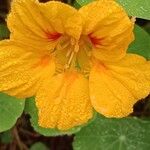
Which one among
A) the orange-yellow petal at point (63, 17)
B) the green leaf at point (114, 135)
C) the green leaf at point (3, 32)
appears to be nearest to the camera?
the orange-yellow petal at point (63, 17)

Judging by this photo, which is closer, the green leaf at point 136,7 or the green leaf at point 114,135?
the green leaf at point 136,7

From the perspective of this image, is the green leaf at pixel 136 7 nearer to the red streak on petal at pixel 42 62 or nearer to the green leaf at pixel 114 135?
the red streak on petal at pixel 42 62

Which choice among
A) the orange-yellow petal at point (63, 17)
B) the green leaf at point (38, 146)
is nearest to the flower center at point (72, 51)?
the orange-yellow petal at point (63, 17)

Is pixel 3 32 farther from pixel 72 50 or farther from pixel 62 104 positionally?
pixel 62 104

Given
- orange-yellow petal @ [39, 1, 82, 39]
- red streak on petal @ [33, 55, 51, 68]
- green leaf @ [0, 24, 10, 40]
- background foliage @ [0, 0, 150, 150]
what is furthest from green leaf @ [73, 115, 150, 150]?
orange-yellow petal @ [39, 1, 82, 39]

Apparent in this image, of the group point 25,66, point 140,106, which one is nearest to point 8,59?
point 25,66

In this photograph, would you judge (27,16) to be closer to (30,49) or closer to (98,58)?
(30,49)

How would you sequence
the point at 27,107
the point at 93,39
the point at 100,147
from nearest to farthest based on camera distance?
the point at 93,39 < the point at 27,107 < the point at 100,147
